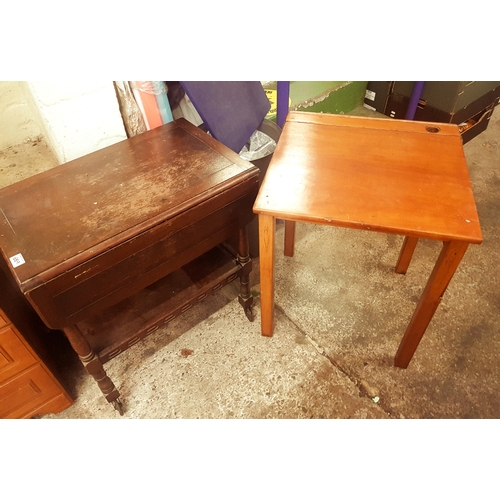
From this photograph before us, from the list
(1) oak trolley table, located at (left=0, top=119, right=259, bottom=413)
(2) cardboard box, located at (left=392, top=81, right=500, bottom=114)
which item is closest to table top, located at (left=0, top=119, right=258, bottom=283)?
(1) oak trolley table, located at (left=0, top=119, right=259, bottom=413)

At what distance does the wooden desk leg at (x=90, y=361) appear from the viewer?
50.4 inches

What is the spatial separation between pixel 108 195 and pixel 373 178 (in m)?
0.95

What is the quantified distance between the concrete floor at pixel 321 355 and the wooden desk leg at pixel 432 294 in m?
0.14

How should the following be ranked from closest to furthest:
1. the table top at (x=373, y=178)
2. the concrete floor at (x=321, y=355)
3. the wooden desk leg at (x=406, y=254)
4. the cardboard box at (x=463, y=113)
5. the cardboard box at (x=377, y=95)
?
the table top at (x=373, y=178) → the concrete floor at (x=321, y=355) → the wooden desk leg at (x=406, y=254) → the cardboard box at (x=463, y=113) → the cardboard box at (x=377, y=95)

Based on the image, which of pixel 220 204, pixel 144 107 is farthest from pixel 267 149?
pixel 220 204

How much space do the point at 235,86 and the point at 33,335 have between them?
147cm

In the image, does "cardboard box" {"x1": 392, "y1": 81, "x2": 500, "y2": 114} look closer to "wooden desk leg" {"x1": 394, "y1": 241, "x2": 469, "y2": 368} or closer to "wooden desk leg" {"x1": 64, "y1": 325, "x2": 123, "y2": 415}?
"wooden desk leg" {"x1": 394, "y1": 241, "x2": 469, "y2": 368}

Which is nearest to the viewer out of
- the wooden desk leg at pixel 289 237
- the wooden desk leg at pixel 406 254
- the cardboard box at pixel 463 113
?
the wooden desk leg at pixel 406 254

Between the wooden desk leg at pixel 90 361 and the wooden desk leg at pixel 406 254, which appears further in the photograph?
the wooden desk leg at pixel 406 254

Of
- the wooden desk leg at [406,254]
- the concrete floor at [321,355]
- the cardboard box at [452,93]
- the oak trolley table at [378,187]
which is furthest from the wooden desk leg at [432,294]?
the cardboard box at [452,93]

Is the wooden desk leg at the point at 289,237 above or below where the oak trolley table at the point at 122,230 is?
below

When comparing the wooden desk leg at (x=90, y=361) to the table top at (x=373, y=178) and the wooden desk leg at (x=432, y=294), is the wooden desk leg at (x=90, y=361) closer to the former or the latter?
the table top at (x=373, y=178)

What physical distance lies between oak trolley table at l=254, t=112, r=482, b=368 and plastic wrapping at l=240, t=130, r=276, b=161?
419 millimetres

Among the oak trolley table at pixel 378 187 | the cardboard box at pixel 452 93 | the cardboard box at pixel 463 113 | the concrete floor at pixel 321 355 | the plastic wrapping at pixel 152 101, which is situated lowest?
the concrete floor at pixel 321 355
